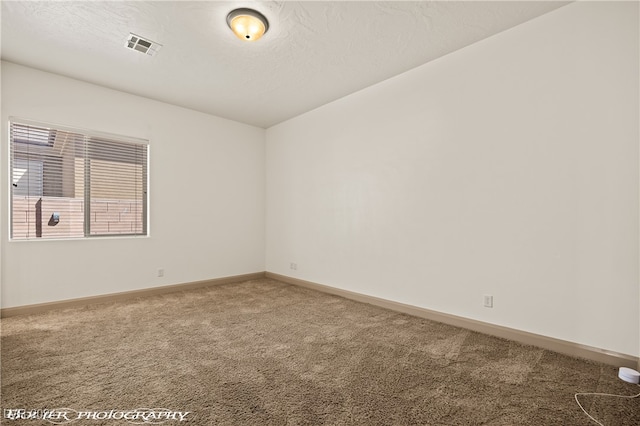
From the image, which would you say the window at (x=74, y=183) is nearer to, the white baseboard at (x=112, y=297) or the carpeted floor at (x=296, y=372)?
the white baseboard at (x=112, y=297)

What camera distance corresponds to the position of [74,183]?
3809 millimetres

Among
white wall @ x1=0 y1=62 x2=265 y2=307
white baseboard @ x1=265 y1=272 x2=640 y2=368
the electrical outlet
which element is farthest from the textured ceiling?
white baseboard @ x1=265 y1=272 x2=640 y2=368

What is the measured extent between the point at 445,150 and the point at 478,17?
3.85 ft

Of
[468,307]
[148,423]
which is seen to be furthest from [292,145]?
[148,423]

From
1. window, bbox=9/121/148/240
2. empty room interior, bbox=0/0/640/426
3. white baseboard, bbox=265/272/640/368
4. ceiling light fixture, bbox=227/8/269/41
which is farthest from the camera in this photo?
window, bbox=9/121/148/240

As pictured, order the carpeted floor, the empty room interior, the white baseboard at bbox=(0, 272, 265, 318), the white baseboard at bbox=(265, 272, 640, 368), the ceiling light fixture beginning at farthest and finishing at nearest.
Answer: the white baseboard at bbox=(0, 272, 265, 318)
the ceiling light fixture
the white baseboard at bbox=(265, 272, 640, 368)
the empty room interior
the carpeted floor

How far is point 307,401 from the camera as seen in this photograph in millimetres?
1776

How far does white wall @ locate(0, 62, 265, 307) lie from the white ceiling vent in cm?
139

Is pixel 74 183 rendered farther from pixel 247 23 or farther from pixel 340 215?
pixel 340 215

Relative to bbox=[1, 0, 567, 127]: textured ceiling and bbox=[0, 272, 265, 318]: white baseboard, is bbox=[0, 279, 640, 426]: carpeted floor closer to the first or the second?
bbox=[0, 272, 265, 318]: white baseboard

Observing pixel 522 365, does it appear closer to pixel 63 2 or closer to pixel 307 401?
pixel 307 401

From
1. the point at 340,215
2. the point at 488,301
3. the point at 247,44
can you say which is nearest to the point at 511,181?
the point at 488,301

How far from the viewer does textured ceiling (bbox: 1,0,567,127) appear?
2439mm

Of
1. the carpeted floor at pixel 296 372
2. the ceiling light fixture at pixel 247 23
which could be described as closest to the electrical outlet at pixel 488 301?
the carpeted floor at pixel 296 372
